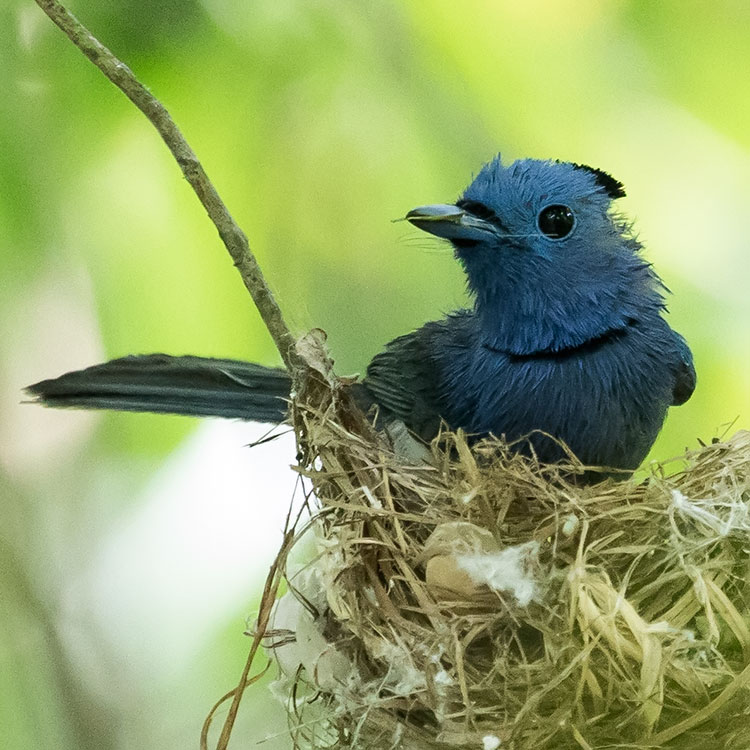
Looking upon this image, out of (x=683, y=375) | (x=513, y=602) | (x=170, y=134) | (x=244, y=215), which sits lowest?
(x=513, y=602)

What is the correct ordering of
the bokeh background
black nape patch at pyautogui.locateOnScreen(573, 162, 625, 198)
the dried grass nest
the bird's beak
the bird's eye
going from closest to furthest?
the dried grass nest → the bird's beak → the bird's eye → black nape patch at pyautogui.locateOnScreen(573, 162, 625, 198) → the bokeh background

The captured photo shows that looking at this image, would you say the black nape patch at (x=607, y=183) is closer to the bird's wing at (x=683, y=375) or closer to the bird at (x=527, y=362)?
the bird at (x=527, y=362)

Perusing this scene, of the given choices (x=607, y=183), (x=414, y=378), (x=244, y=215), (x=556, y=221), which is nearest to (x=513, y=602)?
(x=414, y=378)

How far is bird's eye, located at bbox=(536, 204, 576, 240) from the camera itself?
5.40 ft

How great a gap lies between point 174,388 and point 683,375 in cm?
94

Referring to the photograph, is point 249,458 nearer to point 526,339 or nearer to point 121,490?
point 121,490

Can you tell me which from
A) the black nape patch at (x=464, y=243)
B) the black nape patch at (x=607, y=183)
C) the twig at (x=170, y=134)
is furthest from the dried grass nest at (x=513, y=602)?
the black nape patch at (x=607, y=183)

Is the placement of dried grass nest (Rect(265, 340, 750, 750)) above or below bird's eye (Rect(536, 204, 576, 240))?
below

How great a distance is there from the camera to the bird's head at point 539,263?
63.7 inches

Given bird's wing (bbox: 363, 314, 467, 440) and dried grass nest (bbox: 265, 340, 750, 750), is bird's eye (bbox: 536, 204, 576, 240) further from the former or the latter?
dried grass nest (bbox: 265, 340, 750, 750)

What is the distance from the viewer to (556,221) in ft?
5.42

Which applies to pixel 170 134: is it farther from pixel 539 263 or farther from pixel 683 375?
pixel 683 375

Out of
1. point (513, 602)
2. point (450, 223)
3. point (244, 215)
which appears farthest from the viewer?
point (244, 215)

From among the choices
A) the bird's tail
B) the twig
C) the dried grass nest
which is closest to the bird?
the bird's tail
